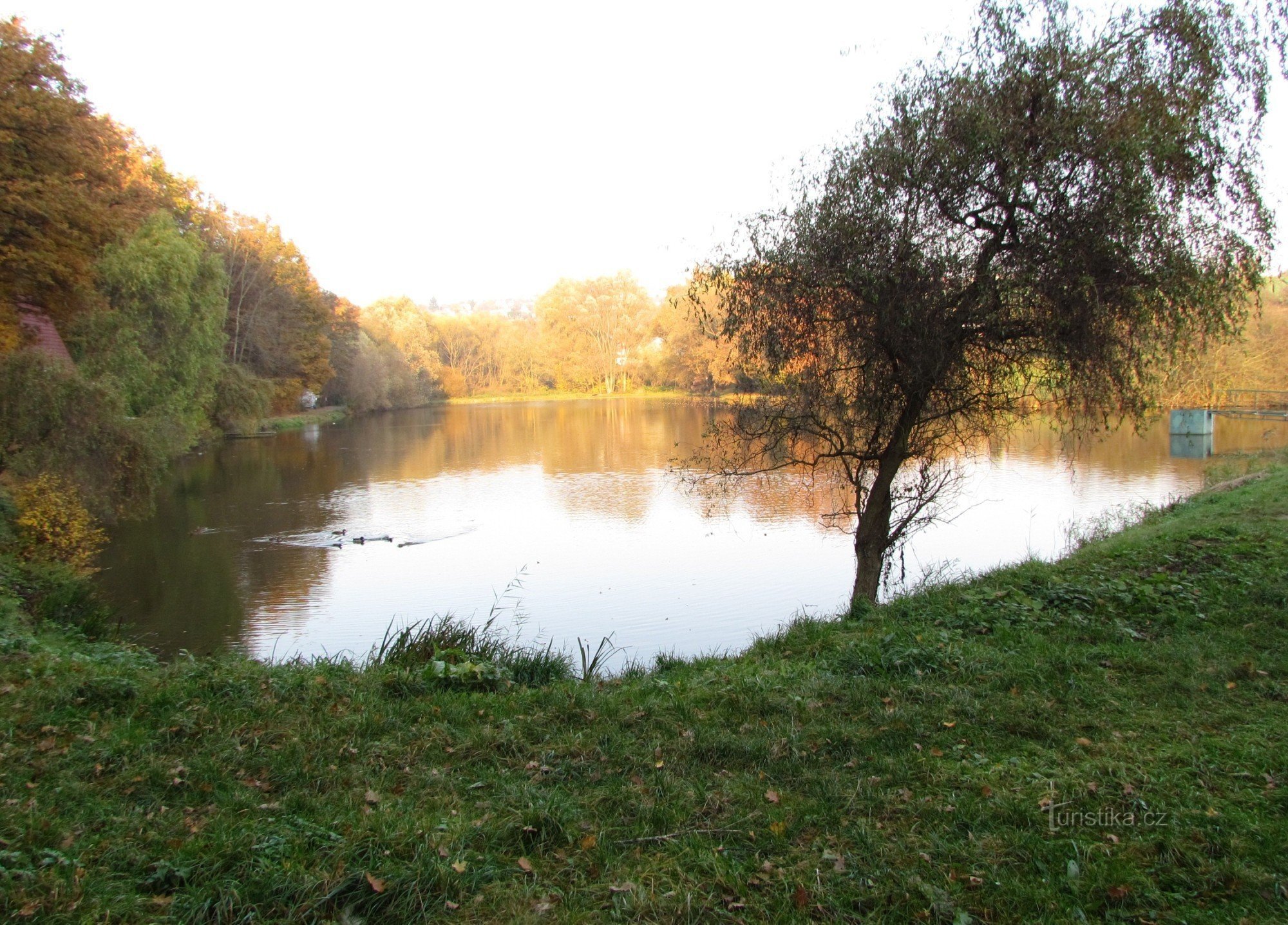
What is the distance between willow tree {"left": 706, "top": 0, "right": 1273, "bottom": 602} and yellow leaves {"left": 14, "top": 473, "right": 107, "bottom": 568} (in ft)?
35.7

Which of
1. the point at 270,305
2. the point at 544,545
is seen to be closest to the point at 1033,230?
the point at 544,545

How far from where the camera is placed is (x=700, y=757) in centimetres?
438

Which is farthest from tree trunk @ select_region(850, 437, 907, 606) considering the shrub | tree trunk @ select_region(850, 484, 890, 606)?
the shrub

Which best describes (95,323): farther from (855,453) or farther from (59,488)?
(855,453)

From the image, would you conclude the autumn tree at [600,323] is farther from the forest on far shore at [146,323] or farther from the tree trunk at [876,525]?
the tree trunk at [876,525]

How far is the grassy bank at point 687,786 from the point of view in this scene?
118 inches

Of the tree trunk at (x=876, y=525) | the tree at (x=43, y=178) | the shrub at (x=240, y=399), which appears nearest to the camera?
the tree trunk at (x=876, y=525)

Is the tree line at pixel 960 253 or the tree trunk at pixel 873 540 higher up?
the tree line at pixel 960 253

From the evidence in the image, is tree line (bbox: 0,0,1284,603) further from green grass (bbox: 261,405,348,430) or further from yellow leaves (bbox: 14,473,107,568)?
green grass (bbox: 261,405,348,430)

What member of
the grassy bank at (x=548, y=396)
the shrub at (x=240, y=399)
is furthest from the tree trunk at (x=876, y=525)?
the grassy bank at (x=548, y=396)

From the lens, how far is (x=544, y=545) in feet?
54.6

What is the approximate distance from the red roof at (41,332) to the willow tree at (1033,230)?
1223 cm

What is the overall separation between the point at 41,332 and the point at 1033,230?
1862 centimetres

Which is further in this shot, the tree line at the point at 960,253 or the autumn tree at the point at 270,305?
the autumn tree at the point at 270,305
